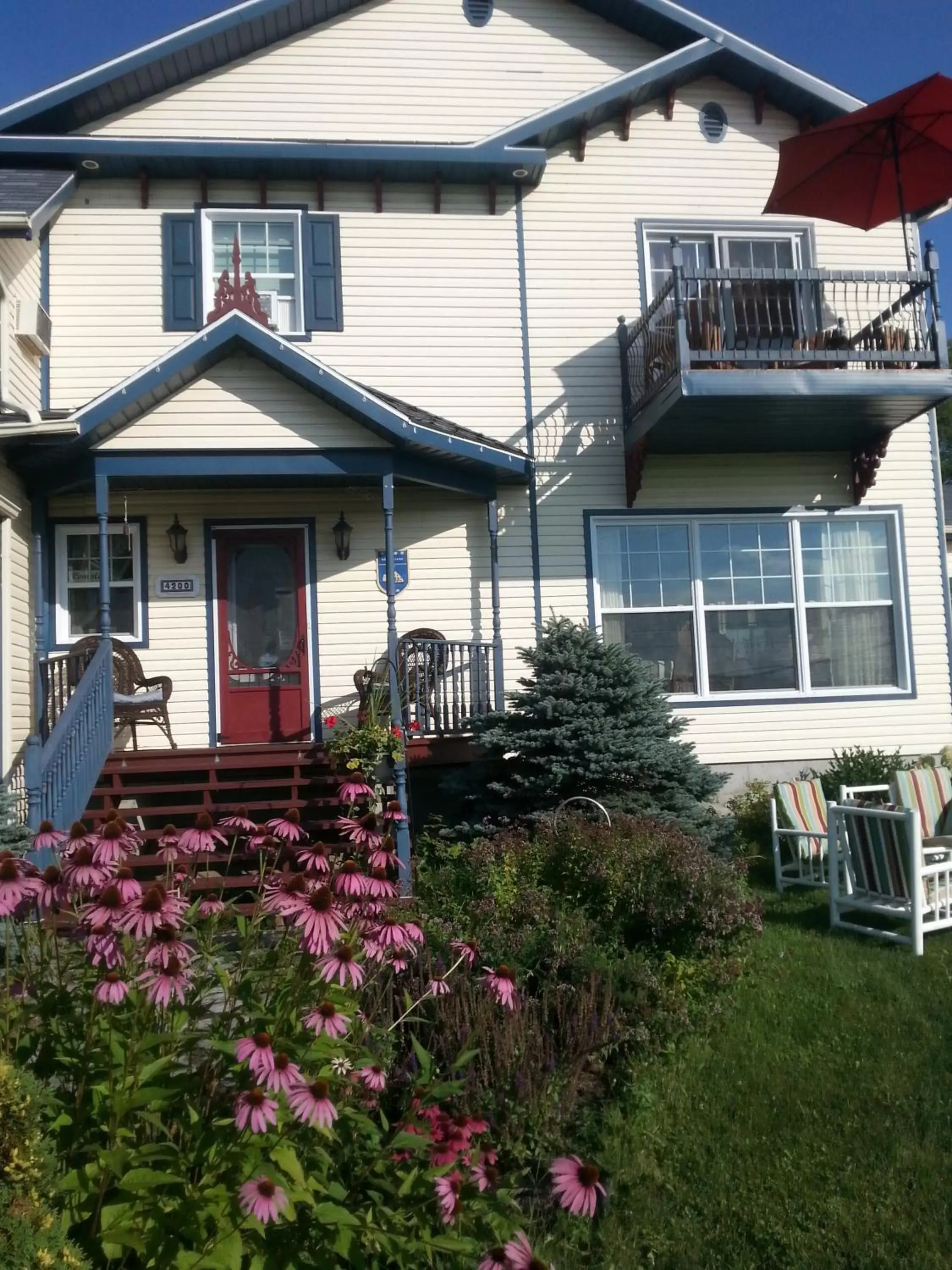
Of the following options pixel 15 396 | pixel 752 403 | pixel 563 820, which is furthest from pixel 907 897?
pixel 15 396

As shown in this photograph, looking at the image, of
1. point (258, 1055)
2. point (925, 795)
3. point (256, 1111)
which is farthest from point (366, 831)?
point (925, 795)

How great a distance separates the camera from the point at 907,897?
7004 millimetres

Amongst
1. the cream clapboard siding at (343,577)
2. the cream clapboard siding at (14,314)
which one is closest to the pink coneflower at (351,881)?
the cream clapboard siding at (14,314)

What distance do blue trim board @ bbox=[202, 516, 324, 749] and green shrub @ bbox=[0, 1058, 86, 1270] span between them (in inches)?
317

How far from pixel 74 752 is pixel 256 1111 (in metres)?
5.75

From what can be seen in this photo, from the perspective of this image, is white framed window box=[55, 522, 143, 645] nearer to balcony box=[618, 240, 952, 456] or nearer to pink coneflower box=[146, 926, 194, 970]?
balcony box=[618, 240, 952, 456]

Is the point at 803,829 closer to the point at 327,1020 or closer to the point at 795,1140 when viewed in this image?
the point at 795,1140

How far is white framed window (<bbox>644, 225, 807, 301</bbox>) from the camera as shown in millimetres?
11758

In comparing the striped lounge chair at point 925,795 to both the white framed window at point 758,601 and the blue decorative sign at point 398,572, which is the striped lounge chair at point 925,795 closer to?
the white framed window at point 758,601

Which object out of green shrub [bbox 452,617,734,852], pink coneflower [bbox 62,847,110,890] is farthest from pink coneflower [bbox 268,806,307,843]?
green shrub [bbox 452,617,734,852]

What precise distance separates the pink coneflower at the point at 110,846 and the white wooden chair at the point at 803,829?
631 centimetres

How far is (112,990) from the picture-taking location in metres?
2.68

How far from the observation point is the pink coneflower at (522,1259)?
92.6 inches

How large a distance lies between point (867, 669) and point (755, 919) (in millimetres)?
6095
